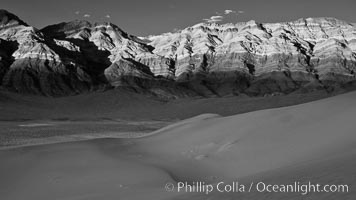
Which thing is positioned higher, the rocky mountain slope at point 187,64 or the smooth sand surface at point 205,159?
the rocky mountain slope at point 187,64

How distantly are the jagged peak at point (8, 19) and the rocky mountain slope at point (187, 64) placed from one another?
469 mm

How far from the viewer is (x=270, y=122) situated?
664 inches

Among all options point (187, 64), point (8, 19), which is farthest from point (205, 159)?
point (8, 19)

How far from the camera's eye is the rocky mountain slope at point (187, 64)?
464ft

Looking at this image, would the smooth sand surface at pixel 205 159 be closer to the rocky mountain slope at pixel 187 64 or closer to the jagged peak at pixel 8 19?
the rocky mountain slope at pixel 187 64

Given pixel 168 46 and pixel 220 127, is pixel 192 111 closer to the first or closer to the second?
pixel 220 127

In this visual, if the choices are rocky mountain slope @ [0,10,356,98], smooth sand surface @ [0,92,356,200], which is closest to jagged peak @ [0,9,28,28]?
rocky mountain slope @ [0,10,356,98]

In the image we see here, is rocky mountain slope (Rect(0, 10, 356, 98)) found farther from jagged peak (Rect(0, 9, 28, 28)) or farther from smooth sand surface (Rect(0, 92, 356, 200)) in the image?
smooth sand surface (Rect(0, 92, 356, 200))

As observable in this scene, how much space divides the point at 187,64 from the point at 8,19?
91.6 m

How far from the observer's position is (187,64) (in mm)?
166375

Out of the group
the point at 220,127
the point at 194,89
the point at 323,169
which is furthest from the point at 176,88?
the point at 323,169

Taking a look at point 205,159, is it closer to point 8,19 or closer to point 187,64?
point 187,64

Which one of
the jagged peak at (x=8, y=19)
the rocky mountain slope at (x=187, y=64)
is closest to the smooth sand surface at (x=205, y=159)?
the rocky mountain slope at (x=187, y=64)

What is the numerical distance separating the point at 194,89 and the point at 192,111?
56540 millimetres
